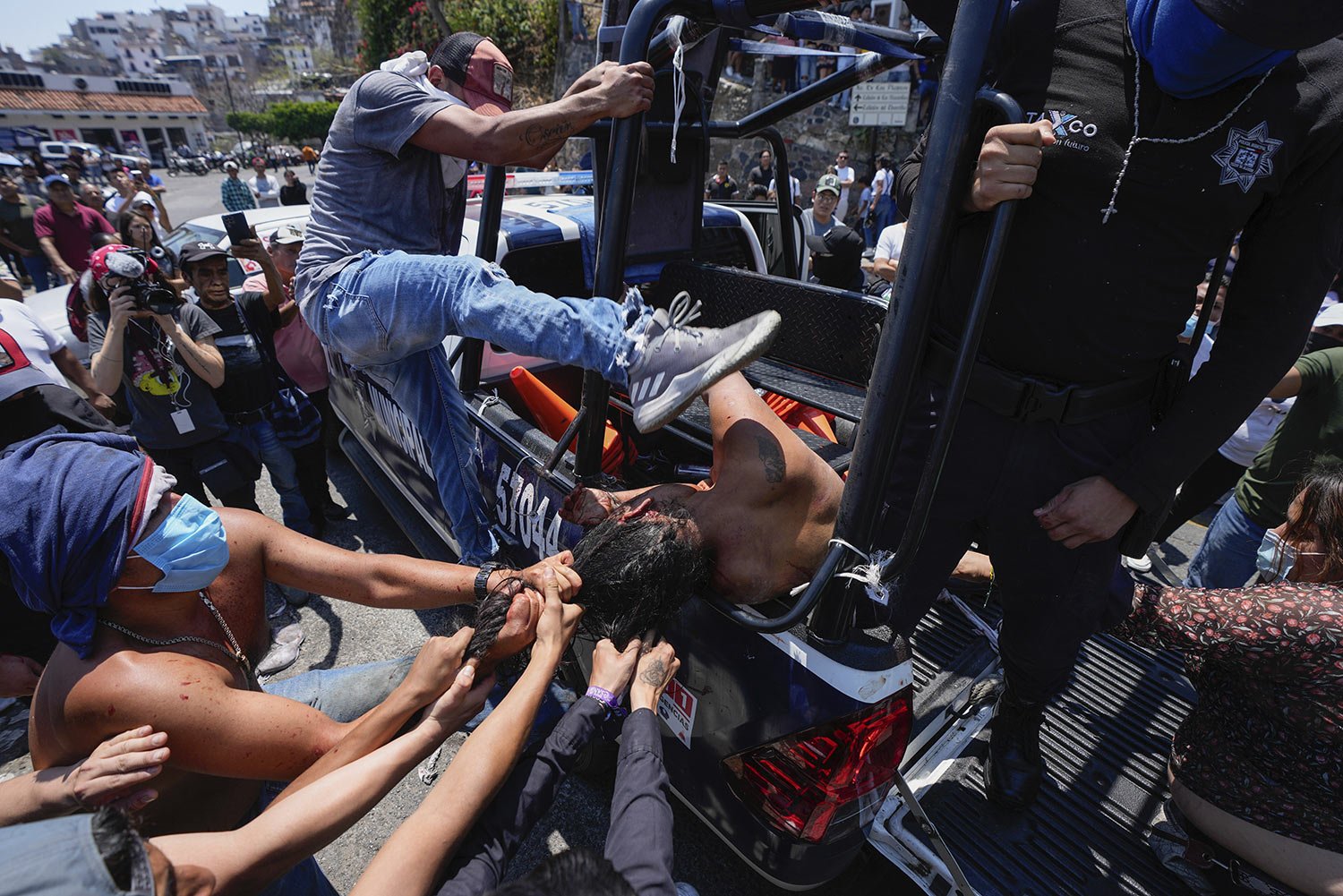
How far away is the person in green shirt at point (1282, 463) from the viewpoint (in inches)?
118

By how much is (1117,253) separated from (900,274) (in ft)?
1.91

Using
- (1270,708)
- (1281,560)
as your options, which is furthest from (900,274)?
(1281,560)

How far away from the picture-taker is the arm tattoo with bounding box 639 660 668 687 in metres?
1.78

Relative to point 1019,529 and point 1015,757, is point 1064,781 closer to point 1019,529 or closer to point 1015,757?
point 1015,757

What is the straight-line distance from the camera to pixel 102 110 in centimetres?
6431

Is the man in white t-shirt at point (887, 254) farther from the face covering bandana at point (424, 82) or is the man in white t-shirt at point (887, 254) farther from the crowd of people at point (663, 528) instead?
the face covering bandana at point (424, 82)

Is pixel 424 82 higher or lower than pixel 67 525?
higher

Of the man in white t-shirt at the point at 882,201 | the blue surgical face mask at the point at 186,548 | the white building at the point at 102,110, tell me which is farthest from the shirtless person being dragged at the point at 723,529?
the white building at the point at 102,110

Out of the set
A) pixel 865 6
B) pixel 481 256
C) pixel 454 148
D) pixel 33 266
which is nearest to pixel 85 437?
pixel 454 148

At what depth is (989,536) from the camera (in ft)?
6.11

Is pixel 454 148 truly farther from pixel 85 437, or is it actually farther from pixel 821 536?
pixel 821 536

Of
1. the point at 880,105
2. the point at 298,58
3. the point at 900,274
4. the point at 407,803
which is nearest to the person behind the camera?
the point at 900,274

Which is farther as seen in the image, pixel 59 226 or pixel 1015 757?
pixel 59 226

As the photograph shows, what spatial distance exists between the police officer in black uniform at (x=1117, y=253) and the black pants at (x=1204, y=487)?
2.67 m
